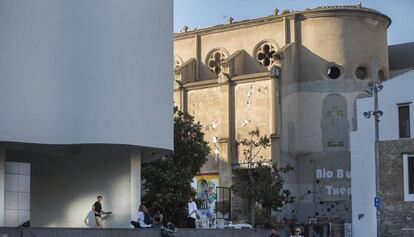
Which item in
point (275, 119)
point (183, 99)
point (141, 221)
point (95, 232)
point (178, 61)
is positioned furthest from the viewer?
point (178, 61)

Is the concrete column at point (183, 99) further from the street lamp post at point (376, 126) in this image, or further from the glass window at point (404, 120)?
the street lamp post at point (376, 126)

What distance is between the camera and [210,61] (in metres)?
A: 68.0

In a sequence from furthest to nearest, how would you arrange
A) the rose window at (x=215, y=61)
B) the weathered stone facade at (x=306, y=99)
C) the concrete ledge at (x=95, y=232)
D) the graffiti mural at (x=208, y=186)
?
the rose window at (x=215, y=61) → the graffiti mural at (x=208, y=186) → the weathered stone facade at (x=306, y=99) → the concrete ledge at (x=95, y=232)

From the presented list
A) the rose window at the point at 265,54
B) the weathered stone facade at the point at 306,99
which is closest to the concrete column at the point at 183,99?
the weathered stone facade at the point at 306,99

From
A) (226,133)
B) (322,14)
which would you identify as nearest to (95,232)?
(226,133)

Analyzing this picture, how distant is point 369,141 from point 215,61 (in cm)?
2533

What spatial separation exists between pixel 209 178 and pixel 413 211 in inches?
924

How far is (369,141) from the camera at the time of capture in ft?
146

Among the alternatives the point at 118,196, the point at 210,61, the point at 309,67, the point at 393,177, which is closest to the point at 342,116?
the point at 309,67

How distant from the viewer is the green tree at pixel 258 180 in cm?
5309

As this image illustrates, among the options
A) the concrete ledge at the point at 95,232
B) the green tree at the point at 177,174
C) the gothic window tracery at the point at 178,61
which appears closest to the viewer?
the concrete ledge at the point at 95,232

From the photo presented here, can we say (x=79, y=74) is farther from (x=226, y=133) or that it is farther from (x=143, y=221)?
(x=226, y=133)

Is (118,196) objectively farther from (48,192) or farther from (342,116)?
(342,116)

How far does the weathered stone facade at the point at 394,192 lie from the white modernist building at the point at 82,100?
52.6ft
